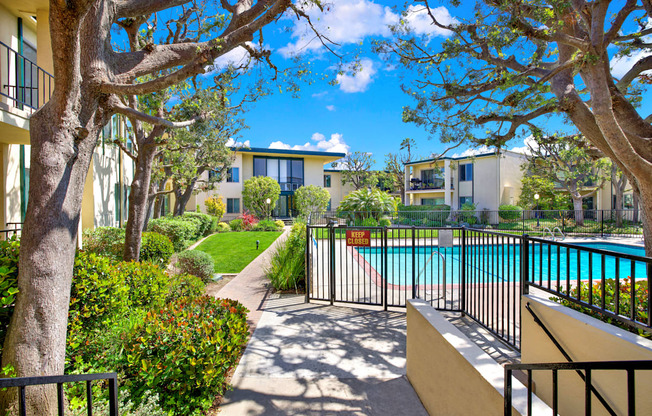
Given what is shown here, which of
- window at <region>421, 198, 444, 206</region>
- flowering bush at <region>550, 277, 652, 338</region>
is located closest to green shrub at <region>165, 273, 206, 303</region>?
flowering bush at <region>550, 277, 652, 338</region>

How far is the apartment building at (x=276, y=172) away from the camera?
2923cm

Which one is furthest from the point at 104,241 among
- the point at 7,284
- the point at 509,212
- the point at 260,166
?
the point at 509,212

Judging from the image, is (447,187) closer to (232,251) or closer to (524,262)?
(232,251)

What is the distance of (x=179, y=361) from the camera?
2.81m

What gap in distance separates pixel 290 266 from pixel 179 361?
456cm

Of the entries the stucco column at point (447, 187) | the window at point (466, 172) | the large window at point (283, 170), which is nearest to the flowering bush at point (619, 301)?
the large window at point (283, 170)

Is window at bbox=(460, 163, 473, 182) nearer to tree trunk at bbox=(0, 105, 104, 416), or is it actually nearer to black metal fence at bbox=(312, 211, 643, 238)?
black metal fence at bbox=(312, 211, 643, 238)

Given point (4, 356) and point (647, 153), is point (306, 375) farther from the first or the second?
point (647, 153)

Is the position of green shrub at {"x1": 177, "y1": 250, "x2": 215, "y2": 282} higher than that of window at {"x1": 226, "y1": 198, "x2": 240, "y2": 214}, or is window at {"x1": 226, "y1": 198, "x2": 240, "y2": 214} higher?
window at {"x1": 226, "y1": 198, "x2": 240, "y2": 214}

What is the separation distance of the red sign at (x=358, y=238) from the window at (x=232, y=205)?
24764 mm

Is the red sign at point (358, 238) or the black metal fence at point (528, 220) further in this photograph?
the black metal fence at point (528, 220)

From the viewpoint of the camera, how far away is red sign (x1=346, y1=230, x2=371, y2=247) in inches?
248

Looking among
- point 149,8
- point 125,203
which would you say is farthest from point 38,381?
point 125,203

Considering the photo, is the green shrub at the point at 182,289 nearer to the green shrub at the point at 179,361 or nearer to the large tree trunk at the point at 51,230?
the green shrub at the point at 179,361
